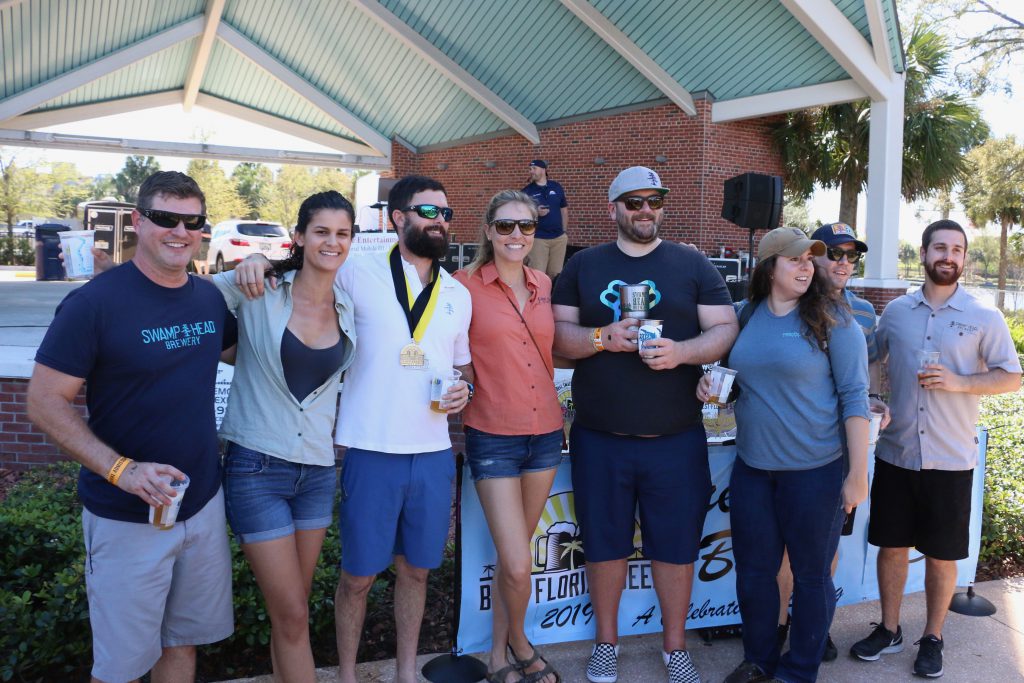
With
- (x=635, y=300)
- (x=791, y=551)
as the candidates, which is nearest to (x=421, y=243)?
(x=635, y=300)

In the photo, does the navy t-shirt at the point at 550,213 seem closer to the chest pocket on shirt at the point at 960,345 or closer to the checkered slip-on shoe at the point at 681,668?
the chest pocket on shirt at the point at 960,345

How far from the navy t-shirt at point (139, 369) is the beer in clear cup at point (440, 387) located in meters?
0.75

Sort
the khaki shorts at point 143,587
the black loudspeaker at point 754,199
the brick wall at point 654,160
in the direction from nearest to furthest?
1. the khaki shorts at point 143,587
2. the black loudspeaker at point 754,199
3. the brick wall at point 654,160

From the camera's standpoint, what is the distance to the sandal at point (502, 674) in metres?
3.27

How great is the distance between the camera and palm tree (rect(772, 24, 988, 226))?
592 inches

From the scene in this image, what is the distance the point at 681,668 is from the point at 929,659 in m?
1.15

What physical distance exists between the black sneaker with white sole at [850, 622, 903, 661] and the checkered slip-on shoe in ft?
2.78

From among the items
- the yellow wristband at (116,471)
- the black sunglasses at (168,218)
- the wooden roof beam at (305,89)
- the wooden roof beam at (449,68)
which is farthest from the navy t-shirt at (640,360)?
the wooden roof beam at (305,89)

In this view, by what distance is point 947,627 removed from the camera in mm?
3979

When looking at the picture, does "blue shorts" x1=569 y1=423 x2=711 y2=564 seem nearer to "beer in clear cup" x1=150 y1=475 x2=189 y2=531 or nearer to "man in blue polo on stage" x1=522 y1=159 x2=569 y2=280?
"beer in clear cup" x1=150 y1=475 x2=189 y2=531

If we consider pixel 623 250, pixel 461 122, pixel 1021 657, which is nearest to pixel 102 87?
pixel 461 122

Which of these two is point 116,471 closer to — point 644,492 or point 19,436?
point 644,492

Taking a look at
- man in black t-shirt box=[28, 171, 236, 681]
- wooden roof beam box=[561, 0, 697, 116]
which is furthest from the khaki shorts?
wooden roof beam box=[561, 0, 697, 116]

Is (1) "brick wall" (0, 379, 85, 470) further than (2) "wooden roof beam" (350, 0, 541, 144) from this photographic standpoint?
No
